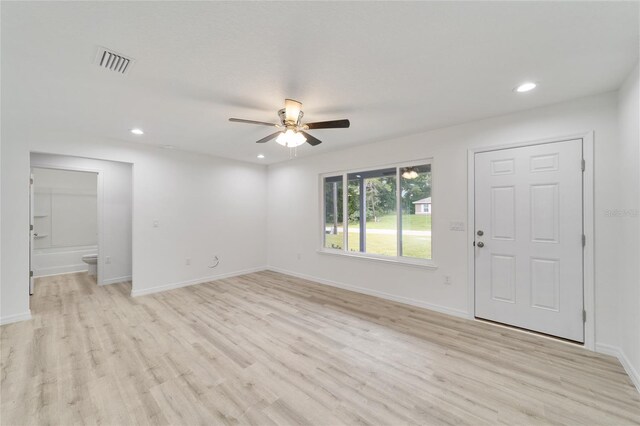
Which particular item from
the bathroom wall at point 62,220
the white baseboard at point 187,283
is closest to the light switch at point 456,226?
the white baseboard at point 187,283

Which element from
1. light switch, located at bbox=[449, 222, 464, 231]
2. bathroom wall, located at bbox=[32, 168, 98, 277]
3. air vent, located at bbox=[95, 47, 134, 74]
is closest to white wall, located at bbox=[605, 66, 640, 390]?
light switch, located at bbox=[449, 222, 464, 231]

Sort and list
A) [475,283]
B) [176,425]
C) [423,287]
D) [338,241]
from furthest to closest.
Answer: [338,241] < [423,287] < [475,283] < [176,425]

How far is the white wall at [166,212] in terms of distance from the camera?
10.5ft

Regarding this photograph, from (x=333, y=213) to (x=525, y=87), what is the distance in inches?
132

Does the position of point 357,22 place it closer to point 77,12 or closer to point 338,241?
point 77,12

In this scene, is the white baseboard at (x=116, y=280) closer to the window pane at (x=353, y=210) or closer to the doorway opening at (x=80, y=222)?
the doorway opening at (x=80, y=222)

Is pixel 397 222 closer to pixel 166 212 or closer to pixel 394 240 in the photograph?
pixel 394 240

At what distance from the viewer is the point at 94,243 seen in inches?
248

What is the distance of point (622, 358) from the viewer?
230cm

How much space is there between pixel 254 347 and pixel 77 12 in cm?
290

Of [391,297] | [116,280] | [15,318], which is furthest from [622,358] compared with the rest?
[116,280]

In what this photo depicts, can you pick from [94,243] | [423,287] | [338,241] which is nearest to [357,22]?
[423,287]

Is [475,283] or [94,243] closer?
[475,283]

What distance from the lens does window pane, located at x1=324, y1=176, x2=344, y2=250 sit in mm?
4900
